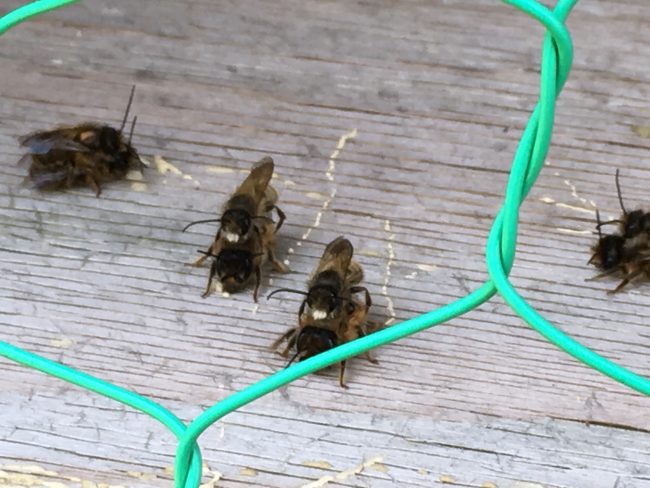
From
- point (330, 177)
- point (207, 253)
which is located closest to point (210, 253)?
point (207, 253)

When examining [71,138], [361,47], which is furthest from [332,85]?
[71,138]

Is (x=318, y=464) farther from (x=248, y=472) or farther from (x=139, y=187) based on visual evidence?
(x=139, y=187)

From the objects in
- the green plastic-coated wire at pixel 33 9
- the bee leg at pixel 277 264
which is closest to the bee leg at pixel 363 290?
the bee leg at pixel 277 264

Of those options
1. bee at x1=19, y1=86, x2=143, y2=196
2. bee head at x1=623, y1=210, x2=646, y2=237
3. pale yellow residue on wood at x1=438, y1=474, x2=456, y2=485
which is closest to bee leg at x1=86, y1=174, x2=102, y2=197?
bee at x1=19, y1=86, x2=143, y2=196

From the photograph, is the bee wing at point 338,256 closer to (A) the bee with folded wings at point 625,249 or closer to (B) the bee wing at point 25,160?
(A) the bee with folded wings at point 625,249

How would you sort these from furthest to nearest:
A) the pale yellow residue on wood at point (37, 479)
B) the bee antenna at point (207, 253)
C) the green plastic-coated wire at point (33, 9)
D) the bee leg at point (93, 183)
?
the bee leg at point (93, 183), the bee antenna at point (207, 253), the pale yellow residue on wood at point (37, 479), the green plastic-coated wire at point (33, 9)

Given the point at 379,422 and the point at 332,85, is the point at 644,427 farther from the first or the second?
the point at 332,85
